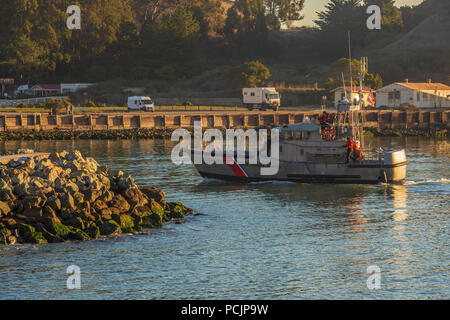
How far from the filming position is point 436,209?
3281 centimetres

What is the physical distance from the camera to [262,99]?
9431cm

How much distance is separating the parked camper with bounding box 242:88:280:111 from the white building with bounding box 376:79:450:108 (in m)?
16.7

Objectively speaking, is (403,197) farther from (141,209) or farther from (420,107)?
(420,107)

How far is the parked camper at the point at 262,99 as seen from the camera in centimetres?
9394

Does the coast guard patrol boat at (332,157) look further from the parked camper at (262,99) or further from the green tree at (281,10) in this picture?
the green tree at (281,10)

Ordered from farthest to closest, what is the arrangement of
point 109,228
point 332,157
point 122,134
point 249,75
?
point 249,75 → point 122,134 → point 332,157 → point 109,228

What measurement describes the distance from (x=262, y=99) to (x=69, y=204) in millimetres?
68962

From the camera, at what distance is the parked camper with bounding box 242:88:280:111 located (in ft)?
308

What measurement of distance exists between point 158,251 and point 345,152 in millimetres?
16966

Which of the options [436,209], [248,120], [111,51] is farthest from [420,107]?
[436,209]

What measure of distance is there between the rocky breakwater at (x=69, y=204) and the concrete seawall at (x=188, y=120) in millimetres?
45653

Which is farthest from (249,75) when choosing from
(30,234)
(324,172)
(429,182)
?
(30,234)

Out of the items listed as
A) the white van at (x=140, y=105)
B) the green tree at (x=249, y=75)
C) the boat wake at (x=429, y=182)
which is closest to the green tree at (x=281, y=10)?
the green tree at (x=249, y=75)

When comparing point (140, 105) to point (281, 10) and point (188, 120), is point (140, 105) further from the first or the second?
point (281, 10)
